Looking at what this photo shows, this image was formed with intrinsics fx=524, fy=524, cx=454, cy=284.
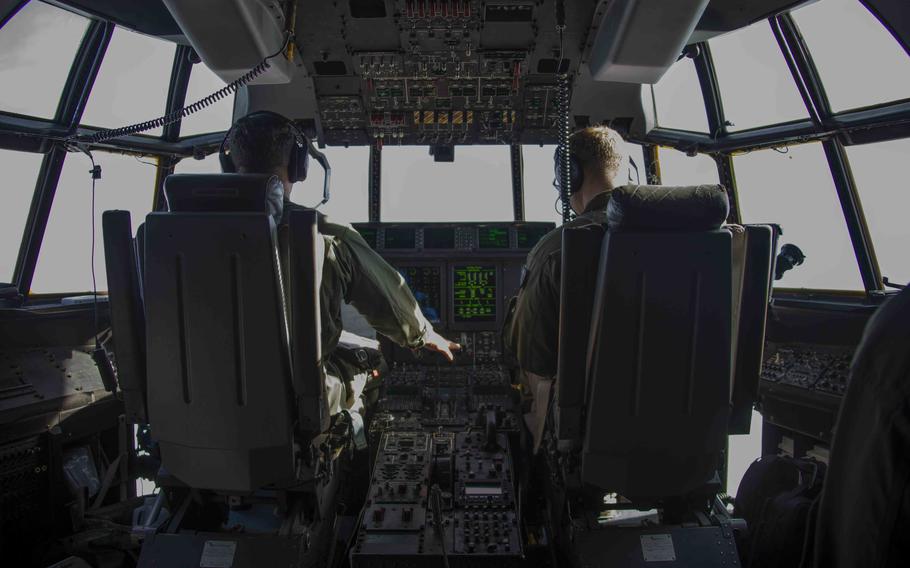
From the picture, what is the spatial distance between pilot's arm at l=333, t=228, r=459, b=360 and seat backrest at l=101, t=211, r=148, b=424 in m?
0.52

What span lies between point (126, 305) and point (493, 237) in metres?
1.88

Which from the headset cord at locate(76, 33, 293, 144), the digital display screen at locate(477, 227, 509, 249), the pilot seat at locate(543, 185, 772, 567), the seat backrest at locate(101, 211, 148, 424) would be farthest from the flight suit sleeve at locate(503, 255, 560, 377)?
the headset cord at locate(76, 33, 293, 144)

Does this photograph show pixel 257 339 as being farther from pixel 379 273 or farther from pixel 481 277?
pixel 481 277

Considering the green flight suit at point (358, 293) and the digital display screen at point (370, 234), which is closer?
the green flight suit at point (358, 293)

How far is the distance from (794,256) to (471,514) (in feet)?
6.56

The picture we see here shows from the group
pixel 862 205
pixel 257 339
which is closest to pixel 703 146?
pixel 862 205

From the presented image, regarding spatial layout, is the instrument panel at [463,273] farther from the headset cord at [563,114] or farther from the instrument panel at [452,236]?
the headset cord at [563,114]

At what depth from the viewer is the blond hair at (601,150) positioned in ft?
5.09

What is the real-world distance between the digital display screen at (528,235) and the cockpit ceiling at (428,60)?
1.65 feet

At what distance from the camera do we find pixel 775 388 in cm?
Result: 228

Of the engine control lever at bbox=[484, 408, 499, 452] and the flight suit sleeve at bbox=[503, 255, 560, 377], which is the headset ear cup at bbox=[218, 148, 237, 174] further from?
the engine control lever at bbox=[484, 408, 499, 452]

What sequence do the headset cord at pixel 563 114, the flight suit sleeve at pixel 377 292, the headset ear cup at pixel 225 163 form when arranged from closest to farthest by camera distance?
the flight suit sleeve at pixel 377 292 → the headset ear cup at pixel 225 163 → the headset cord at pixel 563 114

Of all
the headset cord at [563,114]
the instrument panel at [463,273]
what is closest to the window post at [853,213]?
the headset cord at [563,114]

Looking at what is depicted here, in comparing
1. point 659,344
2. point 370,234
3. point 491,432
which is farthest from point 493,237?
point 659,344
